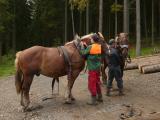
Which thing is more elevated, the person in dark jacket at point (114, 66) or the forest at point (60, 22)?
the forest at point (60, 22)

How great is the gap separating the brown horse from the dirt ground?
0.53 m

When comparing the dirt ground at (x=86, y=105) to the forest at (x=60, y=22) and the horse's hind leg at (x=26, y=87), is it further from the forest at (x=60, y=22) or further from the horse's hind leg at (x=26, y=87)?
the forest at (x=60, y=22)

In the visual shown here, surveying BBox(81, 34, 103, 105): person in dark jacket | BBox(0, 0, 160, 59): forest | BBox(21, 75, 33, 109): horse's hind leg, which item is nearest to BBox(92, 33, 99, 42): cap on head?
BBox(81, 34, 103, 105): person in dark jacket

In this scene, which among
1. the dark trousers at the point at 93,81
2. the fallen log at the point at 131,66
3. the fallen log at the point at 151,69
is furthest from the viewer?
the fallen log at the point at 131,66

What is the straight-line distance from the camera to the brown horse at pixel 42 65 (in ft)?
39.7

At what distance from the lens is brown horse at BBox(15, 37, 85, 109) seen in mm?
12094

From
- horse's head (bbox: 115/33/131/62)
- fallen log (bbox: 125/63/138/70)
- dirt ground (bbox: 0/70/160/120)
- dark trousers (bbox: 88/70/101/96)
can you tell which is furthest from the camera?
fallen log (bbox: 125/63/138/70)

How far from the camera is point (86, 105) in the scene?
12.1 meters

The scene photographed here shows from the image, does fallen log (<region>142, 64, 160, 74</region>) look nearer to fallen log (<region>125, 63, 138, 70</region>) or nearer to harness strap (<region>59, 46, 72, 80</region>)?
fallen log (<region>125, 63, 138, 70</region>)

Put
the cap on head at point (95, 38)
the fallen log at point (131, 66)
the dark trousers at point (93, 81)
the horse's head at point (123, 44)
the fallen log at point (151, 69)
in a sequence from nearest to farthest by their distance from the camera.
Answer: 1. the dark trousers at point (93, 81)
2. the cap on head at point (95, 38)
3. the horse's head at point (123, 44)
4. the fallen log at point (151, 69)
5. the fallen log at point (131, 66)

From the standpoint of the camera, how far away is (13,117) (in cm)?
1136

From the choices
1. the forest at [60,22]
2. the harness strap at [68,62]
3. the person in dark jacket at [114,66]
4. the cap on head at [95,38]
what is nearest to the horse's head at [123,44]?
the person in dark jacket at [114,66]

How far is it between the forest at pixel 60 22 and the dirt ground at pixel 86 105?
2613 centimetres

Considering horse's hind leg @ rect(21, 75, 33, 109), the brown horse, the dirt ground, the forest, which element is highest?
the forest
